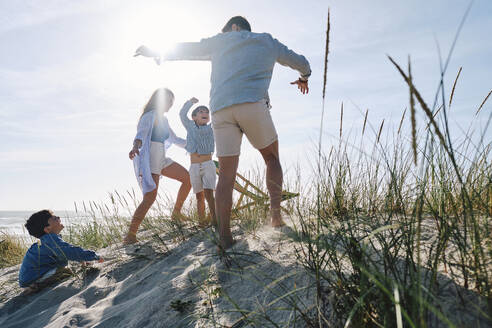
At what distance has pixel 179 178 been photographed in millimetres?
4359

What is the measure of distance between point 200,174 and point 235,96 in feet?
7.17

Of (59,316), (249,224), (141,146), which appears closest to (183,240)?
(249,224)

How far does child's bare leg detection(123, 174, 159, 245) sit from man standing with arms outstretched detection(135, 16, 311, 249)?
6.03 feet

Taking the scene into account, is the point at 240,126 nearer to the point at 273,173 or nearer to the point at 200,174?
the point at 273,173

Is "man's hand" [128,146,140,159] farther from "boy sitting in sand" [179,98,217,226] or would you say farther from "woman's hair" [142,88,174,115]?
"boy sitting in sand" [179,98,217,226]

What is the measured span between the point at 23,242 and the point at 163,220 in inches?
205

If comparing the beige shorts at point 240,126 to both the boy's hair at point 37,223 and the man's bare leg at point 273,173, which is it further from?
the boy's hair at point 37,223

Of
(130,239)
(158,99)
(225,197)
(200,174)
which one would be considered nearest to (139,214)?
(130,239)

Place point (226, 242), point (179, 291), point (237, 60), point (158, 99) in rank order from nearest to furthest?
point (179, 291) < point (226, 242) < point (237, 60) < point (158, 99)

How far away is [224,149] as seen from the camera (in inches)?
92.7

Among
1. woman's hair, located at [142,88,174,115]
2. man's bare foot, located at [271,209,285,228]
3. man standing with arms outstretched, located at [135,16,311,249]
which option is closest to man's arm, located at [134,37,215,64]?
man standing with arms outstretched, located at [135,16,311,249]

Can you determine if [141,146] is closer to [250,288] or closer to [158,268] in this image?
[158,268]

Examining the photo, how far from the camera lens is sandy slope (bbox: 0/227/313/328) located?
56.5 inches

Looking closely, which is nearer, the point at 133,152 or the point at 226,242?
the point at 226,242
